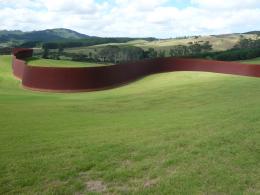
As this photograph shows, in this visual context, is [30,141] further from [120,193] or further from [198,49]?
[198,49]

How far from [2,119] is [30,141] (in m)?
3.44

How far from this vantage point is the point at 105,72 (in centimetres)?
3000

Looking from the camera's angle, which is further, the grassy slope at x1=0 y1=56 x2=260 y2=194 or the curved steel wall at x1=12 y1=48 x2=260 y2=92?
the curved steel wall at x1=12 y1=48 x2=260 y2=92

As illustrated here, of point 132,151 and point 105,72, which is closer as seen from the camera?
point 132,151

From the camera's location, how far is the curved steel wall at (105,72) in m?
27.5

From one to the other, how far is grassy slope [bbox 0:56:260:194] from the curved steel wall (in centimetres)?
1142

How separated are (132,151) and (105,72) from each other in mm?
20799

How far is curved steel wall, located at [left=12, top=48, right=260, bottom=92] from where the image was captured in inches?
1084

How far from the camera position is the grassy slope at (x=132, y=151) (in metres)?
7.57

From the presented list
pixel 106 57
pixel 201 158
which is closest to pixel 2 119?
pixel 201 158

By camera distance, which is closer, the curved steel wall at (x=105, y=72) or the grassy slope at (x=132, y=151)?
the grassy slope at (x=132, y=151)

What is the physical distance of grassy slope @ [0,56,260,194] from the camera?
757cm

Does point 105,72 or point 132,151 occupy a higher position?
point 105,72

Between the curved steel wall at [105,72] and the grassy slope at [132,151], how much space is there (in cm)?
1142
